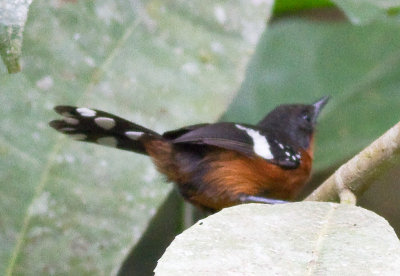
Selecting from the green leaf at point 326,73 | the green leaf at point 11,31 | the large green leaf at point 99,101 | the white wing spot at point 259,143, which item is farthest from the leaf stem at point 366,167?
the green leaf at point 326,73

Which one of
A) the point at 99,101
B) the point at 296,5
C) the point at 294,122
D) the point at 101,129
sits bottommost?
the point at 294,122

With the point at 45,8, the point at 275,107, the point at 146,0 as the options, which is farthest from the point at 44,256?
the point at 275,107

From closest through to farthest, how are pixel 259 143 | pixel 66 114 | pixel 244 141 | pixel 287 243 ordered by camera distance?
pixel 287 243 → pixel 66 114 → pixel 244 141 → pixel 259 143

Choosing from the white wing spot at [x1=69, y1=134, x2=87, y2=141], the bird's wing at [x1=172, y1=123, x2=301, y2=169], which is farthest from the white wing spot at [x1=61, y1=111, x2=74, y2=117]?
the bird's wing at [x1=172, y1=123, x2=301, y2=169]

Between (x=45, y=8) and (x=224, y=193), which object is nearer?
(x=45, y=8)

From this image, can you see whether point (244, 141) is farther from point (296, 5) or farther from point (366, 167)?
point (366, 167)

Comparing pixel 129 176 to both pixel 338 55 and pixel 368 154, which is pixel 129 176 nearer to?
pixel 368 154

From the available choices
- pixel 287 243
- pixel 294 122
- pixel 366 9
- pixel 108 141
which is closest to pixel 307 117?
pixel 294 122
